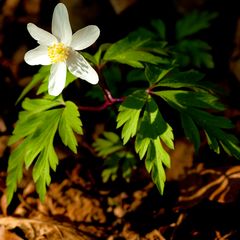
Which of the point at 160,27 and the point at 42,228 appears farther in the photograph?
the point at 160,27

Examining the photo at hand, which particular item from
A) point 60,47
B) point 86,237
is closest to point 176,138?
point 86,237

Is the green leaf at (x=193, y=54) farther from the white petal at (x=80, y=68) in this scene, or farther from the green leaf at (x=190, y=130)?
the white petal at (x=80, y=68)

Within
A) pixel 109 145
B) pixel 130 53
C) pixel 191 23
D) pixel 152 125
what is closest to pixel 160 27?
pixel 191 23

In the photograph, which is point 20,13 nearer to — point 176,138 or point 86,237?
point 176,138

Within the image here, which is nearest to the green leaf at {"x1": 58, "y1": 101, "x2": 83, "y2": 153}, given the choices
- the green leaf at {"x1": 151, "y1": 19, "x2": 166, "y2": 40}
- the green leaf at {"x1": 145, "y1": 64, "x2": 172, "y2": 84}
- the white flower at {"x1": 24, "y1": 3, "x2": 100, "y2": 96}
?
the white flower at {"x1": 24, "y1": 3, "x2": 100, "y2": 96}

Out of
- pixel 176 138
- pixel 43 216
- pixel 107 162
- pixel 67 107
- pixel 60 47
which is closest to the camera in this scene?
Answer: pixel 60 47

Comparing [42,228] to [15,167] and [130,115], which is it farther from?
[130,115]
